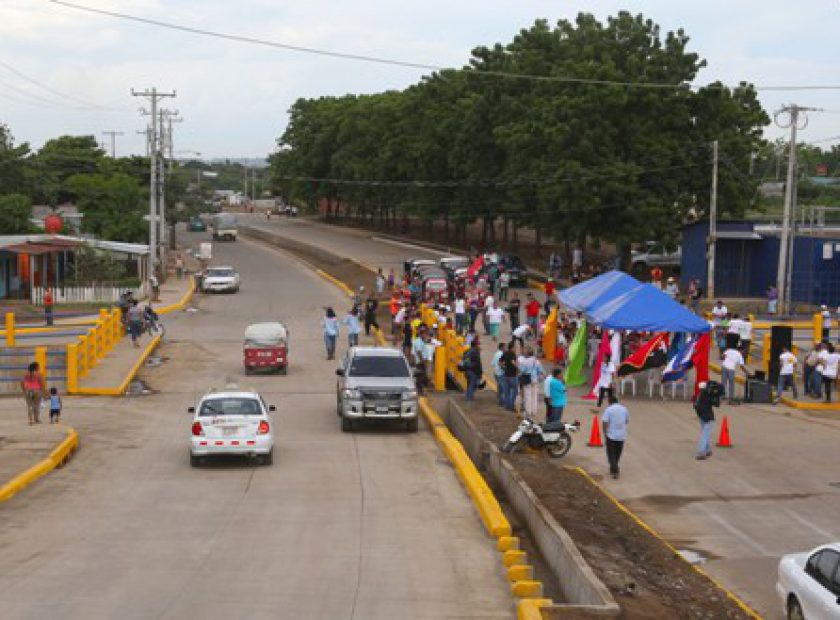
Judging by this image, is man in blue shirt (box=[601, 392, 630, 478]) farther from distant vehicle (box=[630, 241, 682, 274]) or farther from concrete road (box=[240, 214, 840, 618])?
distant vehicle (box=[630, 241, 682, 274])

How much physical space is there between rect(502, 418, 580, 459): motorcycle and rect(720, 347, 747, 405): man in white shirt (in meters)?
7.86

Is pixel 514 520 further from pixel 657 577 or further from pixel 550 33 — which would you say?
pixel 550 33

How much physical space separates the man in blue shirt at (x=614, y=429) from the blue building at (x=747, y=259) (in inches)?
1426

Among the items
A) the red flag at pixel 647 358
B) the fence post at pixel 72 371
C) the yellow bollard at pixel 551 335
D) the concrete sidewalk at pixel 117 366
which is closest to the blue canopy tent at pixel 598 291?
the yellow bollard at pixel 551 335

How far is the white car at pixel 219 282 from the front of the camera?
58812mm

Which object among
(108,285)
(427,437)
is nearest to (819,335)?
(427,437)

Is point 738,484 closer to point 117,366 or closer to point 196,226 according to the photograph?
point 117,366

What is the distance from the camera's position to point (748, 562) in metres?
15.7

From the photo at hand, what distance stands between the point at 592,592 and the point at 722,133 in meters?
52.6

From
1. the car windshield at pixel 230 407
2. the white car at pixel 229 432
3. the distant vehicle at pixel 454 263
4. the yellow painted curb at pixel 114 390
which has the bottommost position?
the yellow painted curb at pixel 114 390

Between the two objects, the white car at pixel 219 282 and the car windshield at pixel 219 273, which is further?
the car windshield at pixel 219 273

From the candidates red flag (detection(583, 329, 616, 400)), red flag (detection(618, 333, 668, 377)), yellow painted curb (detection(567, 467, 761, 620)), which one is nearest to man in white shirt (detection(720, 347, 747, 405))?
red flag (detection(618, 333, 668, 377))

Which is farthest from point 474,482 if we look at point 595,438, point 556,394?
point 595,438

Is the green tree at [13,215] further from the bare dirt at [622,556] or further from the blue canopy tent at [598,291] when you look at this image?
the bare dirt at [622,556]
